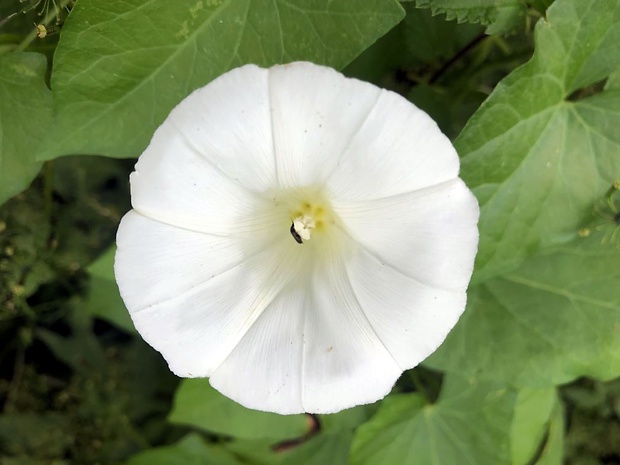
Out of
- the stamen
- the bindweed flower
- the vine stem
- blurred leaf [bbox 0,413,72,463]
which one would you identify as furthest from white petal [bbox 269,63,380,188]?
blurred leaf [bbox 0,413,72,463]

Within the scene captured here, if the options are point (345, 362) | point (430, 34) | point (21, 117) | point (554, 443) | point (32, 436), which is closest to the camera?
point (345, 362)

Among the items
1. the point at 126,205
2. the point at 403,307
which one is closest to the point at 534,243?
the point at 403,307

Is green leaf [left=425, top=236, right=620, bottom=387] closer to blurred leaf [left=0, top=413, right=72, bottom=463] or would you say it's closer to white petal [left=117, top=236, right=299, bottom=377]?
white petal [left=117, top=236, right=299, bottom=377]

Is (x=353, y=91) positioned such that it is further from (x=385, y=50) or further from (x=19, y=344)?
(x=19, y=344)

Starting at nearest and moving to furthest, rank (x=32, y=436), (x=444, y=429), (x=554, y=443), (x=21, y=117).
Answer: (x=21, y=117) → (x=444, y=429) → (x=554, y=443) → (x=32, y=436)

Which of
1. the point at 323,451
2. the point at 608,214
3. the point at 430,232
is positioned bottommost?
the point at 323,451

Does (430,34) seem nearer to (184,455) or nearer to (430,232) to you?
(430,232)

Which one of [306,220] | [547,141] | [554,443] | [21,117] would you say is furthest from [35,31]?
[554,443]

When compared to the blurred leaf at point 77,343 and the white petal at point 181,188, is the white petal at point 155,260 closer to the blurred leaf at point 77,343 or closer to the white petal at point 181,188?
the white petal at point 181,188
